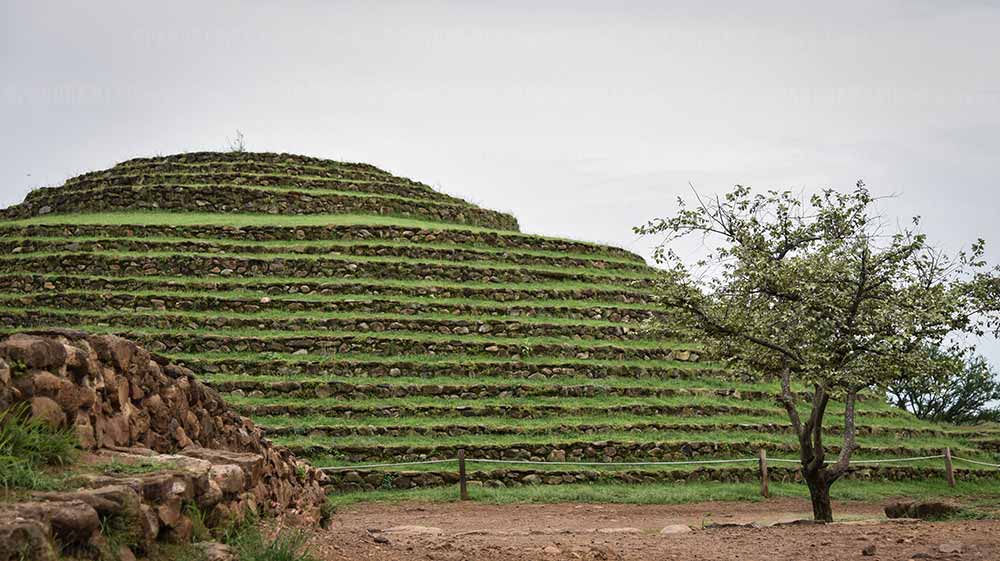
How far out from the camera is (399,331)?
22016 mm

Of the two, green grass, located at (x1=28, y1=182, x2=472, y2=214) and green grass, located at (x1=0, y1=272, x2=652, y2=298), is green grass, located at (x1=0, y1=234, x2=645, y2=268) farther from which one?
green grass, located at (x1=28, y1=182, x2=472, y2=214)

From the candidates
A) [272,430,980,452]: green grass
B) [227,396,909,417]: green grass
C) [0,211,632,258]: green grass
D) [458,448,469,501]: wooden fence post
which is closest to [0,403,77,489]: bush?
[458,448,469,501]: wooden fence post

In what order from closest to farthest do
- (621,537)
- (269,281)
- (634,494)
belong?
1. (621,537)
2. (634,494)
3. (269,281)

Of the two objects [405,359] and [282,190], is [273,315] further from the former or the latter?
[282,190]

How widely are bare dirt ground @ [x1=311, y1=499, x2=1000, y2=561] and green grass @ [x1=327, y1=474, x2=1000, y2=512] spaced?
609 mm

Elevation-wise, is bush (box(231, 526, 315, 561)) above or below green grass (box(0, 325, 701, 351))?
below

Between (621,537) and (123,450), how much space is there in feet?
22.2

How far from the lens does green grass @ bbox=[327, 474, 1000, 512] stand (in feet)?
55.5

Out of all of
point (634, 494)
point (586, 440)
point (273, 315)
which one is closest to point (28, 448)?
point (634, 494)

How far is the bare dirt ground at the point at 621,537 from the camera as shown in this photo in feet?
27.2

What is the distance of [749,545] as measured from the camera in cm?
1030

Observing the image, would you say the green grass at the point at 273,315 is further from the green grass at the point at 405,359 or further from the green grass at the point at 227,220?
the green grass at the point at 227,220

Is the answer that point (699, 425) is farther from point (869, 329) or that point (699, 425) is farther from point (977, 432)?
point (977, 432)

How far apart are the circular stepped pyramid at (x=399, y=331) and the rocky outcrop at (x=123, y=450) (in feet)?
33.0
